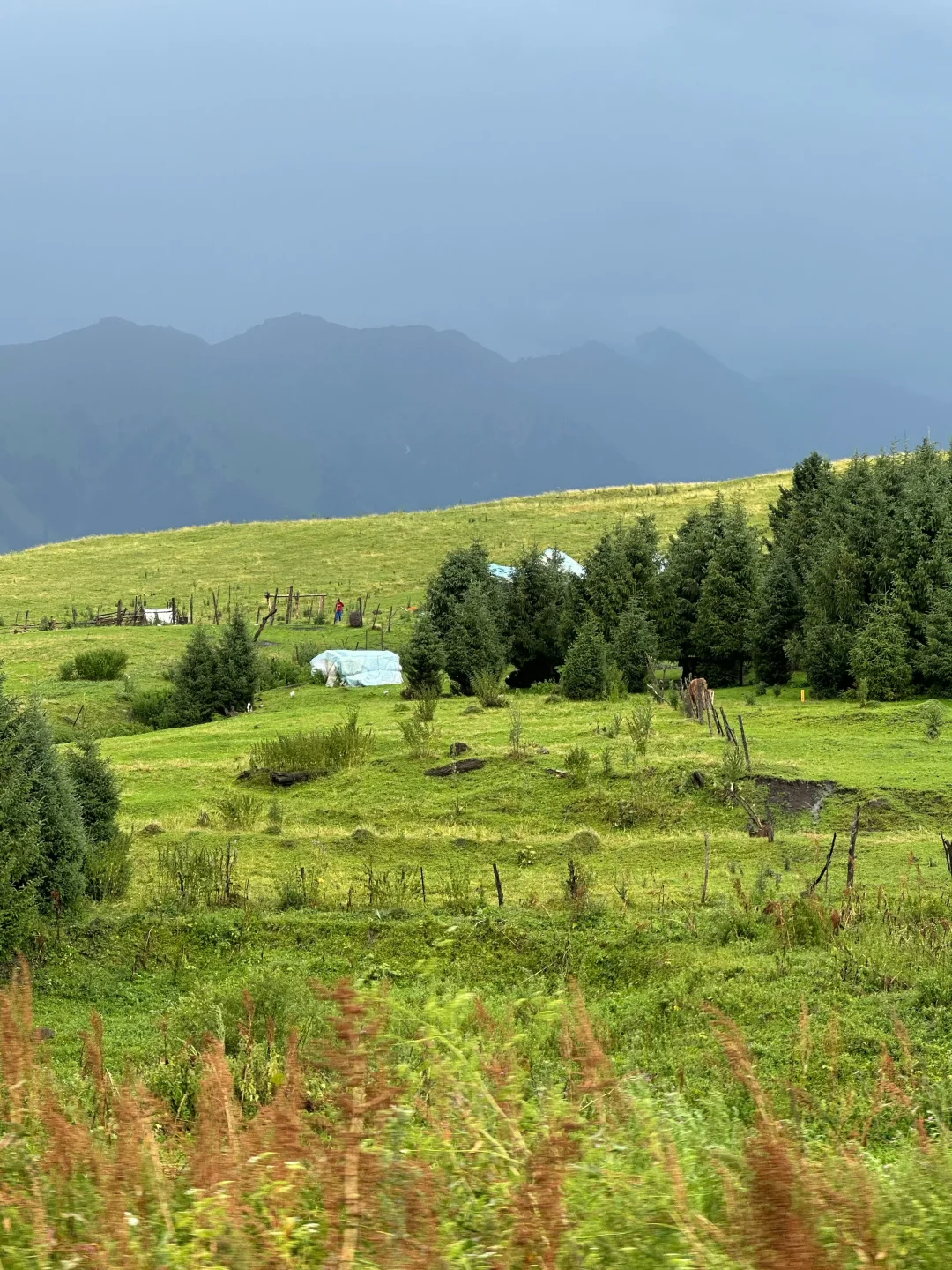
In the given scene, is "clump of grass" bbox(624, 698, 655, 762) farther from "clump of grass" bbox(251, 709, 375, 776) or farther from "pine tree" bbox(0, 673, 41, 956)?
"pine tree" bbox(0, 673, 41, 956)

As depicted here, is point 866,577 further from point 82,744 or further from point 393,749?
point 82,744

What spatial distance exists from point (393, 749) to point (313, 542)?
5533 cm

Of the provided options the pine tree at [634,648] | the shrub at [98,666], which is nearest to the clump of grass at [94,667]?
the shrub at [98,666]

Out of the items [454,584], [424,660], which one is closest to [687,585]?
[454,584]

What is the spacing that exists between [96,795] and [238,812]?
365 centimetres

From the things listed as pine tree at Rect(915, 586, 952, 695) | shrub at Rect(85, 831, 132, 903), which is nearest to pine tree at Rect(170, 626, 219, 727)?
shrub at Rect(85, 831, 132, 903)

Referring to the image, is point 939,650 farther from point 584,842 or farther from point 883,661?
point 584,842

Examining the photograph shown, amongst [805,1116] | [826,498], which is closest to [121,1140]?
[805,1116]

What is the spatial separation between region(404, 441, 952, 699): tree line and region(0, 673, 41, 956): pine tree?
2183cm

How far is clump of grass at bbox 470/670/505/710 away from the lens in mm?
31906

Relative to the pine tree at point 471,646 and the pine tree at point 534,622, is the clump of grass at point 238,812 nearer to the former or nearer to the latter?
the pine tree at point 471,646

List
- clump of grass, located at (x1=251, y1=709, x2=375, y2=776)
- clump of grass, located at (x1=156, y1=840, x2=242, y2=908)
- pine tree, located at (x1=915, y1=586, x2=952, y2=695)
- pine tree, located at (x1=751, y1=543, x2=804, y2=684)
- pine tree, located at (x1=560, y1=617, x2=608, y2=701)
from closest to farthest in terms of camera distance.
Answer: clump of grass, located at (x1=156, y1=840, x2=242, y2=908)
clump of grass, located at (x1=251, y1=709, x2=375, y2=776)
pine tree, located at (x1=915, y1=586, x2=952, y2=695)
pine tree, located at (x1=560, y1=617, x2=608, y2=701)
pine tree, located at (x1=751, y1=543, x2=804, y2=684)

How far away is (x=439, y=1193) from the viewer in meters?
4.11

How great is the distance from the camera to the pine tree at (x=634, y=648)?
36.8 metres
